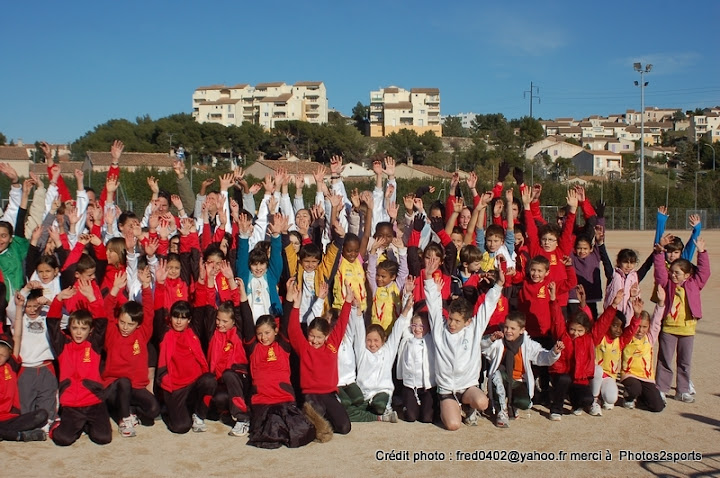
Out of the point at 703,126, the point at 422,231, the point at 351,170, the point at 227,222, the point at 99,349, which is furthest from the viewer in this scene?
the point at 703,126

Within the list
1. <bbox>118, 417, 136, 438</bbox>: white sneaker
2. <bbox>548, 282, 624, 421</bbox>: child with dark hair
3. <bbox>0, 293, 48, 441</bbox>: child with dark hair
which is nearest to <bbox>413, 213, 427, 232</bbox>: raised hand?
<bbox>548, 282, 624, 421</bbox>: child with dark hair

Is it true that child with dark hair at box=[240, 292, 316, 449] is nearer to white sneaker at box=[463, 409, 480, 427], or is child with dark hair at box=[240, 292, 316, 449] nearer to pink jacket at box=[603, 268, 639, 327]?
white sneaker at box=[463, 409, 480, 427]

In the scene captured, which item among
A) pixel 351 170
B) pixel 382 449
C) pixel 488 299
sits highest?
pixel 351 170

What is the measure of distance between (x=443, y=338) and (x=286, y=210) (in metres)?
3.09

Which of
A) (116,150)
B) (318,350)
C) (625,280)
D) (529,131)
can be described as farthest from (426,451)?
(529,131)

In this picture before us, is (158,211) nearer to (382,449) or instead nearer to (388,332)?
(388,332)

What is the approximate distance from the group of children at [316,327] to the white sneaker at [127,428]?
1 cm

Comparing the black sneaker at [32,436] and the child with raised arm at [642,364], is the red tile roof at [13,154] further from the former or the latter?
the child with raised arm at [642,364]

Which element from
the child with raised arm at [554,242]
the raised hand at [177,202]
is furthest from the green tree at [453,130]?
the child with raised arm at [554,242]

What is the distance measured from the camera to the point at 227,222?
8.41 meters

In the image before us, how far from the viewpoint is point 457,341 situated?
6.25 m

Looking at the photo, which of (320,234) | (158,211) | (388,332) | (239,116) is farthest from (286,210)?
(239,116)

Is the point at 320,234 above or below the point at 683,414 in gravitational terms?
above

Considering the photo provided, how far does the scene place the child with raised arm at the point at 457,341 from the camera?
6191 millimetres
